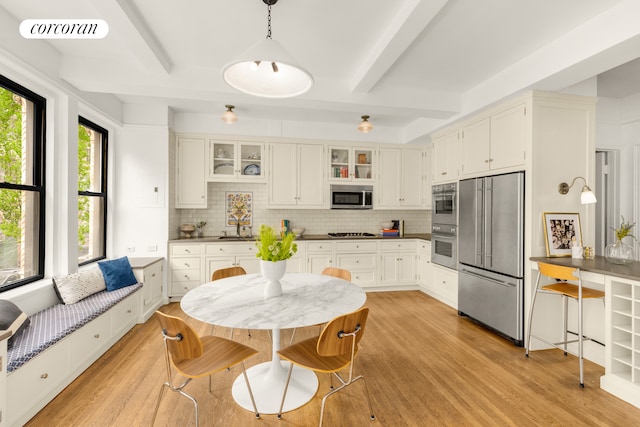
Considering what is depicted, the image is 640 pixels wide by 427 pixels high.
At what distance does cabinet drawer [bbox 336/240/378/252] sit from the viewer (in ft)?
16.0

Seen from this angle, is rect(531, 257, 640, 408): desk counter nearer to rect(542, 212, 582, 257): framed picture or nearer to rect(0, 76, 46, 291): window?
rect(542, 212, 582, 257): framed picture

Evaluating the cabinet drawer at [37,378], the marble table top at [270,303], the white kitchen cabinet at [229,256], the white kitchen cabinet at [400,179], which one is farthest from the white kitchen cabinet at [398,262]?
the cabinet drawer at [37,378]

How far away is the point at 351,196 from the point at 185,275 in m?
2.87

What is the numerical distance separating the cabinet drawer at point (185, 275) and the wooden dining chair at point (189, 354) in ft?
8.46

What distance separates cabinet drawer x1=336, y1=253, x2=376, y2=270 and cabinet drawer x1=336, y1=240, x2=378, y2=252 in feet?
0.27

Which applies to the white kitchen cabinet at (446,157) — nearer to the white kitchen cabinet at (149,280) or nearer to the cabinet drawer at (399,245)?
the cabinet drawer at (399,245)

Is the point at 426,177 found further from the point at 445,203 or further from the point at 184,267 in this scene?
the point at 184,267

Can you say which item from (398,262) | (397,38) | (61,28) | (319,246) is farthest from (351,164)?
(61,28)

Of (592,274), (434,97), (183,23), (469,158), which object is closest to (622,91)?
(469,158)

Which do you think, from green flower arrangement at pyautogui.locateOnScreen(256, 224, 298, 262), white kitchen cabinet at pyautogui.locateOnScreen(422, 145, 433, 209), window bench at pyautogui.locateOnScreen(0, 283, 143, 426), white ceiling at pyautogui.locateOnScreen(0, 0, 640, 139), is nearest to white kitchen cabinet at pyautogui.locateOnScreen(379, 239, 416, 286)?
white kitchen cabinet at pyautogui.locateOnScreen(422, 145, 433, 209)

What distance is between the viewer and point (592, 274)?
2508mm

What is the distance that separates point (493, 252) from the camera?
337cm

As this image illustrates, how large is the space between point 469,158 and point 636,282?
2046mm

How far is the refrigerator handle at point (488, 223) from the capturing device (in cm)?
339
